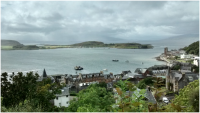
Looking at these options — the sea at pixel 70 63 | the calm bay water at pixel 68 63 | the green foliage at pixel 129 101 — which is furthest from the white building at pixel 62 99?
the calm bay water at pixel 68 63

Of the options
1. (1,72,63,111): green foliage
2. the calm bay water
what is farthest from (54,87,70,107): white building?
the calm bay water

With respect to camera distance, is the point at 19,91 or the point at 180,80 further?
the point at 180,80

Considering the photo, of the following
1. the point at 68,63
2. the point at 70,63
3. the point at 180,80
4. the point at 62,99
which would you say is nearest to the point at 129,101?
the point at 62,99

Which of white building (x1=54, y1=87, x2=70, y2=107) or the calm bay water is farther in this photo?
the calm bay water

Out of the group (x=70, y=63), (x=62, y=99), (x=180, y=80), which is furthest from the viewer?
(x=70, y=63)

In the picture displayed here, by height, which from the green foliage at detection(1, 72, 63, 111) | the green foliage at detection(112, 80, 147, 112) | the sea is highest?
the green foliage at detection(112, 80, 147, 112)

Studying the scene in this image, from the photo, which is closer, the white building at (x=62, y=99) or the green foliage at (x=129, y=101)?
the green foliage at (x=129, y=101)

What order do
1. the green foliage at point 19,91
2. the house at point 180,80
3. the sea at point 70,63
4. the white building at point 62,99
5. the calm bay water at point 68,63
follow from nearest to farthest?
1. the green foliage at point 19,91
2. the white building at point 62,99
3. the house at point 180,80
4. the sea at point 70,63
5. the calm bay water at point 68,63

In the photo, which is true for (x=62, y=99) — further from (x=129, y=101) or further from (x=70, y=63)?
(x=70, y=63)

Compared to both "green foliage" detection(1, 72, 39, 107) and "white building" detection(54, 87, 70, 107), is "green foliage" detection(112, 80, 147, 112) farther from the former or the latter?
"white building" detection(54, 87, 70, 107)

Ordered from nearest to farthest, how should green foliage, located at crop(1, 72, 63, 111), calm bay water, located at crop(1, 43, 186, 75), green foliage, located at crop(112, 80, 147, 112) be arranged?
green foliage, located at crop(112, 80, 147, 112)
green foliage, located at crop(1, 72, 63, 111)
calm bay water, located at crop(1, 43, 186, 75)

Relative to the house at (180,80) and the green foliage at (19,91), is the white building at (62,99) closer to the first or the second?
the green foliage at (19,91)
